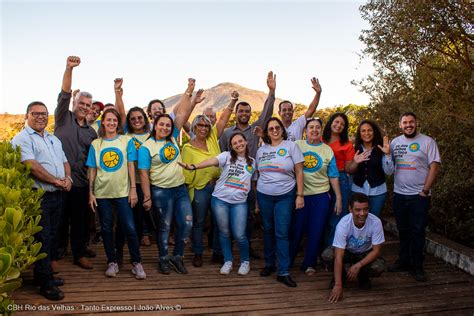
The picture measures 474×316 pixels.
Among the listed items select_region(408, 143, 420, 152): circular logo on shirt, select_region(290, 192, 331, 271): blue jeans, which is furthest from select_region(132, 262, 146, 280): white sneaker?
select_region(408, 143, 420, 152): circular logo on shirt

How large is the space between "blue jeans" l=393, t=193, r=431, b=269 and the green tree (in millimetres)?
→ 1689

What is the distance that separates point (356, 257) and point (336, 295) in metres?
0.54

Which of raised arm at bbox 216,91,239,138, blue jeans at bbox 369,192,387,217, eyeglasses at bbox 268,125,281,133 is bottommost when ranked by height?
blue jeans at bbox 369,192,387,217

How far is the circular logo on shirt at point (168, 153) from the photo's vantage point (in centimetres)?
499

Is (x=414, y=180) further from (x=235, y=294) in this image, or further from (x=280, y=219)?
(x=235, y=294)

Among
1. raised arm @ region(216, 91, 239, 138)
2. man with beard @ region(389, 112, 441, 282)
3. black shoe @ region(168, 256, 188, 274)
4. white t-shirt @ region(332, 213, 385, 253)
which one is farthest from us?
raised arm @ region(216, 91, 239, 138)

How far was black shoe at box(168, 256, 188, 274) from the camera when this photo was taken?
5203 mm

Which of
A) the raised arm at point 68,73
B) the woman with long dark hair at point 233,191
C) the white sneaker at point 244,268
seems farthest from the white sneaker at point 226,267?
the raised arm at point 68,73

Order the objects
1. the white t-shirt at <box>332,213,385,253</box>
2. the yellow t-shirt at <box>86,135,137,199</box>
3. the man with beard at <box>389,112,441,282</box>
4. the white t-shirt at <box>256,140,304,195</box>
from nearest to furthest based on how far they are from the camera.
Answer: the white t-shirt at <box>332,213,385,253</box> < the yellow t-shirt at <box>86,135,137,199</box> < the white t-shirt at <box>256,140,304,195</box> < the man with beard at <box>389,112,441,282</box>

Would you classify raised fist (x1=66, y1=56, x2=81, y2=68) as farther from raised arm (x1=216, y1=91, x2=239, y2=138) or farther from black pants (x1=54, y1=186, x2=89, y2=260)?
raised arm (x1=216, y1=91, x2=239, y2=138)

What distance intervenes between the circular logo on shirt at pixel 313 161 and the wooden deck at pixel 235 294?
1295 millimetres

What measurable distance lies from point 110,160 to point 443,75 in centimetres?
526

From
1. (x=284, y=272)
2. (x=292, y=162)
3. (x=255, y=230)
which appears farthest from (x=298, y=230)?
(x=255, y=230)

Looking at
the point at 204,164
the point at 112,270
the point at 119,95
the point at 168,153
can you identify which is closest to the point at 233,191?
the point at 204,164
